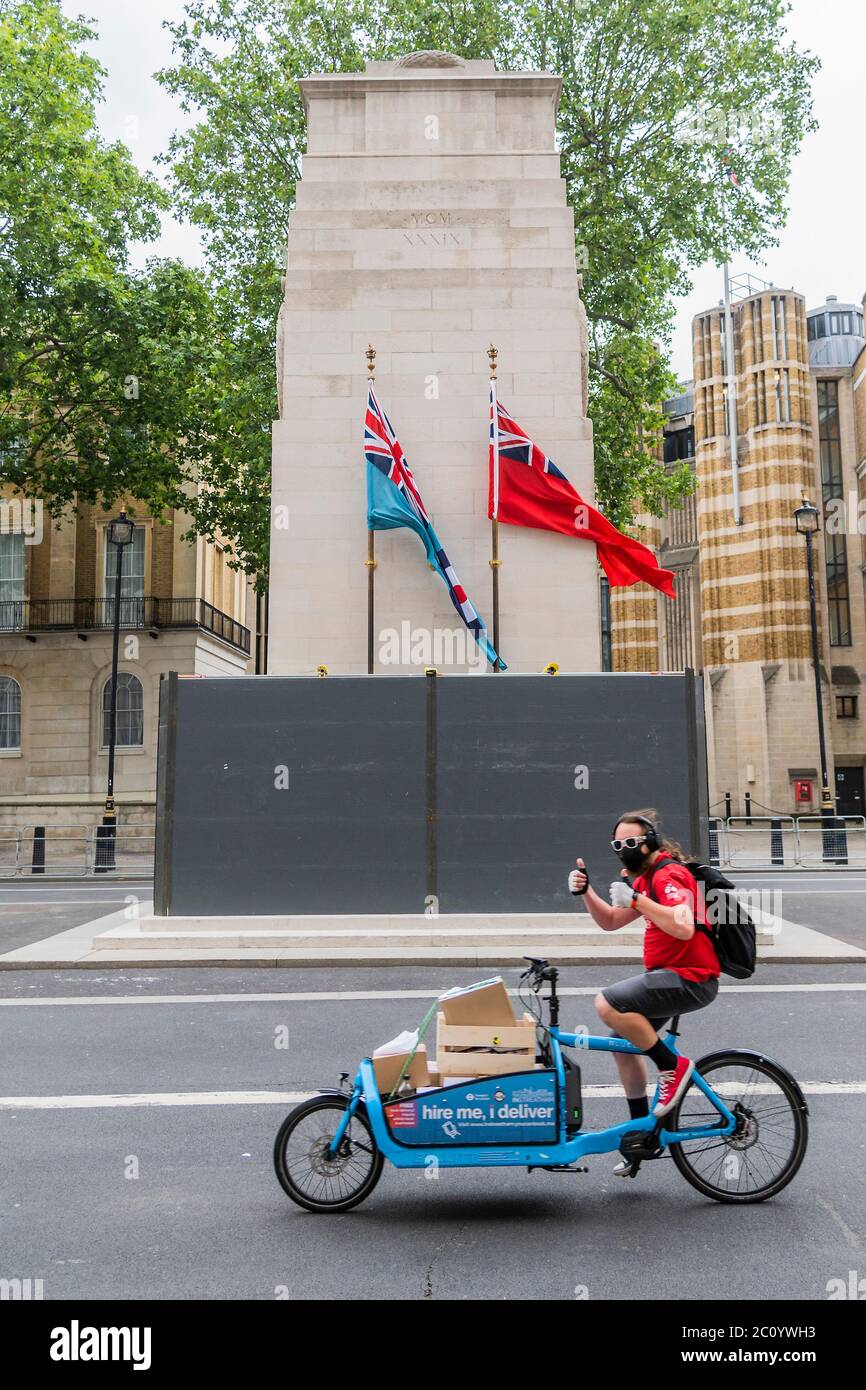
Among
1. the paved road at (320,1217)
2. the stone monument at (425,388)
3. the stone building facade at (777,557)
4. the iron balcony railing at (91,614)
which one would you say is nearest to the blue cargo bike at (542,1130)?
the paved road at (320,1217)

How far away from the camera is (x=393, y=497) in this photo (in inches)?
585

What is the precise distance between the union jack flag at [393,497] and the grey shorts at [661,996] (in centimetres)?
1001

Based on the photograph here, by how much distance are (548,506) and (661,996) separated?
11.2 metres

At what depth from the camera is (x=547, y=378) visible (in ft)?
52.0

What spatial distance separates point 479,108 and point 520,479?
20.3 ft

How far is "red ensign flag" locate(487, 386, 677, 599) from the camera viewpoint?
15.2m

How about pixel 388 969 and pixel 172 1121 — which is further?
pixel 388 969

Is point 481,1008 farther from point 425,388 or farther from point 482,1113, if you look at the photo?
point 425,388

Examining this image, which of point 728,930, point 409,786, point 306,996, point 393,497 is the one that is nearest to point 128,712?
point 393,497

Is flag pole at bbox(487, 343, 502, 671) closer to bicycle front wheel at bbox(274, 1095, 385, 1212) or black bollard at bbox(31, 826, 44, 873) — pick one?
bicycle front wheel at bbox(274, 1095, 385, 1212)

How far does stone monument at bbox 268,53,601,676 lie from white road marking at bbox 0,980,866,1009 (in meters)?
5.95

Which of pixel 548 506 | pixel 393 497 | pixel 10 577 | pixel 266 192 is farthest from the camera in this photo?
pixel 10 577

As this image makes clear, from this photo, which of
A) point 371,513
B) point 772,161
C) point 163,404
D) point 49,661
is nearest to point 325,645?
point 371,513

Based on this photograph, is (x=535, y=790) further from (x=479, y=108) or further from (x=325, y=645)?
(x=479, y=108)
